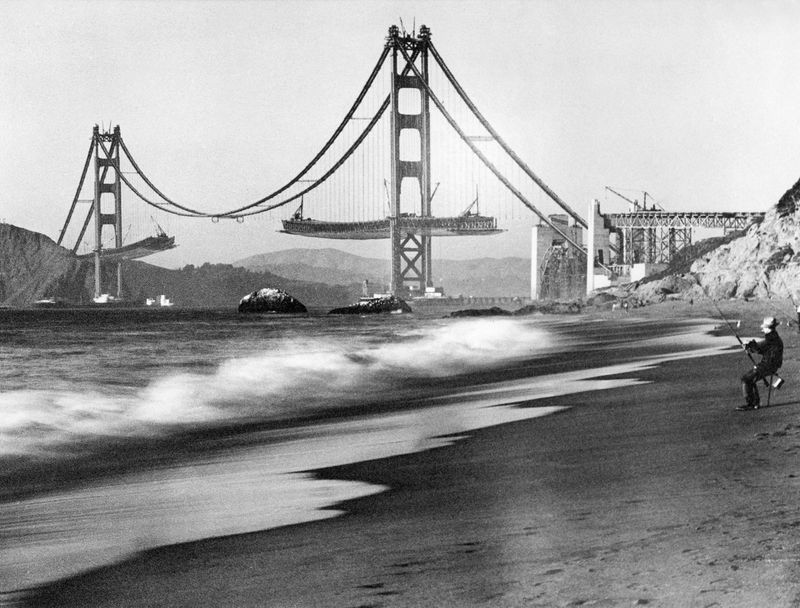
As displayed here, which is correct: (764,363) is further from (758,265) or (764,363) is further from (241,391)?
(758,265)

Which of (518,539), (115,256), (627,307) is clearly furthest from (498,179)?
(518,539)

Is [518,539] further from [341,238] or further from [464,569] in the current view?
[341,238]

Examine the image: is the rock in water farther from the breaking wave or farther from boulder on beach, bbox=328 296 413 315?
the breaking wave

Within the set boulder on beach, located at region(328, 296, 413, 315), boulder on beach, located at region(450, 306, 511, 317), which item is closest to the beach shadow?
boulder on beach, located at region(450, 306, 511, 317)

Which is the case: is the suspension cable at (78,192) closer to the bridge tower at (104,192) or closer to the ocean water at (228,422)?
the bridge tower at (104,192)

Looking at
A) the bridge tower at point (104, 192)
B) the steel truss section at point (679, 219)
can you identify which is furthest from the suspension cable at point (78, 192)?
the steel truss section at point (679, 219)

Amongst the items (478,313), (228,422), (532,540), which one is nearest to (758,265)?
(478,313)
